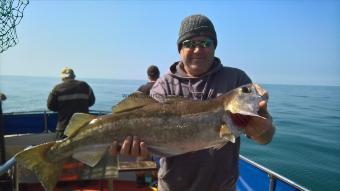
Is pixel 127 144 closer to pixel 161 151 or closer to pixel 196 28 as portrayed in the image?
pixel 161 151

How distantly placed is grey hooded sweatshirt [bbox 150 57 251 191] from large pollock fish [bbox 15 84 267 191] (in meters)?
0.19

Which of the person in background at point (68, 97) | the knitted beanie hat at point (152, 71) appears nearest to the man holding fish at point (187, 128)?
the person in background at point (68, 97)

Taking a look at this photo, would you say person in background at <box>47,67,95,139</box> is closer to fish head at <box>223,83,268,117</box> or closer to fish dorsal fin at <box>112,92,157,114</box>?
fish dorsal fin at <box>112,92,157,114</box>

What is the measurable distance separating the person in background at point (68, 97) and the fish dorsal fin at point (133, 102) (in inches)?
216

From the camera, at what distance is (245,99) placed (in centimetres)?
364

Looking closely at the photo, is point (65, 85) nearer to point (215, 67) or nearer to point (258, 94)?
point (215, 67)

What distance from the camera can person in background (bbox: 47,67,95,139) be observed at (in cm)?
924

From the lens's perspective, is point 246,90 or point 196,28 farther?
point 196,28

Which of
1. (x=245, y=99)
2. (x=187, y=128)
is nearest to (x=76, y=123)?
(x=187, y=128)

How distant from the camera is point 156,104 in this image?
399 centimetres

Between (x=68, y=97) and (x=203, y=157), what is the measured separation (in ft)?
20.2

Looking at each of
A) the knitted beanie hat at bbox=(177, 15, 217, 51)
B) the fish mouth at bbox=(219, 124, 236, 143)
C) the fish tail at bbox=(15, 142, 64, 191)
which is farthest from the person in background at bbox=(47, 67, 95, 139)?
the fish mouth at bbox=(219, 124, 236, 143)

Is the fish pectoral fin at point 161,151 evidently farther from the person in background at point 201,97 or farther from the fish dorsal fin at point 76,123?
the fish dorsal fin at point 76,123

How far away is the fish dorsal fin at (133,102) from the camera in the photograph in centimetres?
397
